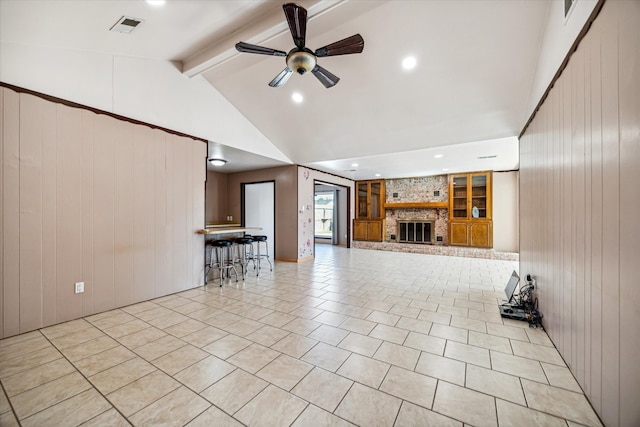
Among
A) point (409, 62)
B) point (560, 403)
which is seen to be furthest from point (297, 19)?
point (560, 403)

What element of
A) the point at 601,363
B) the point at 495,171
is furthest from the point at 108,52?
the point at 495,171

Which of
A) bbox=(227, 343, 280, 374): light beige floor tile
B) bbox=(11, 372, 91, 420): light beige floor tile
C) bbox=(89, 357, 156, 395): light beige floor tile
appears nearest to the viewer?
bbox=(11, 372, 91, 420): light beige floor tile

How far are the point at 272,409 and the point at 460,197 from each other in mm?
8473

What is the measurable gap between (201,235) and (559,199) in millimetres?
4746

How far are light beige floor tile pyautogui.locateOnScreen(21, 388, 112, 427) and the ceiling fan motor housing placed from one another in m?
3.17

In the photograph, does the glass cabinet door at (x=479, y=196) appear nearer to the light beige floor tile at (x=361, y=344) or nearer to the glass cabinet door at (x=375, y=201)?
the glass cabinet door at (x=375, y=201)

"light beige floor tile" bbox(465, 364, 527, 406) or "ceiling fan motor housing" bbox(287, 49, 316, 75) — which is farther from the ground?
"ceiling fan motor housing" bbox(287, 49, 316, 75)

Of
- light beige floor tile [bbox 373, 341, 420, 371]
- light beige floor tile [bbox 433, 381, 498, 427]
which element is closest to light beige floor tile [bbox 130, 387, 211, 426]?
light beige floor tile [bbox 373, 341, 420, 371]

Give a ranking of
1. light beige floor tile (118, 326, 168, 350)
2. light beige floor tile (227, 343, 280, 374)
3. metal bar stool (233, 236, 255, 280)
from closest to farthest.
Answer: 1. light beige floor tile (227, 343, 280, 374)
2. light beige floor tile (118, 326, 168, 350)
3. metal bar stool (233, 236, 255, 280)

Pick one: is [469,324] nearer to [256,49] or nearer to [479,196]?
[256,49]

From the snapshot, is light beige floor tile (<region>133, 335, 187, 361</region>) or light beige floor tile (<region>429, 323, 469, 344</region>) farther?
light beige floor tile (<region>429, 323, 469, 344</region>)

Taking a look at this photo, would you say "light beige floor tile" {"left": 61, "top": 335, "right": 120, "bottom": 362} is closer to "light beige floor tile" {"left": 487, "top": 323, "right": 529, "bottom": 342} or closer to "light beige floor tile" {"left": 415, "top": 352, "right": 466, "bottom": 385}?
"light beige floor tile" {"left": 415, "top": 352, "right": 466, "bottom": 385}

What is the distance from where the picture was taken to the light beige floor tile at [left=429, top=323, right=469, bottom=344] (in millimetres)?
2604

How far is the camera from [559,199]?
220 cm
